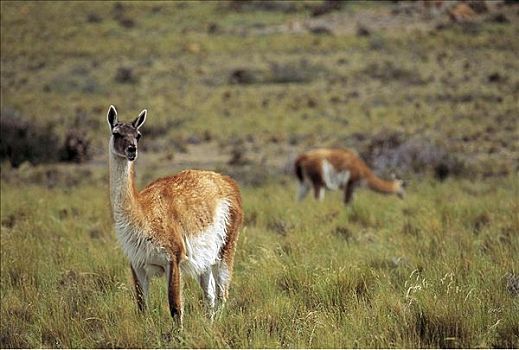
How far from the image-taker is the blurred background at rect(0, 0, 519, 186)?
17.9 metres

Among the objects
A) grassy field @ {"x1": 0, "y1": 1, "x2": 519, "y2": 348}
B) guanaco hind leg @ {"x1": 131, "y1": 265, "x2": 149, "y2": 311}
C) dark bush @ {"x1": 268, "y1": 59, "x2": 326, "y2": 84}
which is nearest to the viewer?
grassy field @ {"x1": 0, "y1": 1, "x2": 519, "y2": 348}

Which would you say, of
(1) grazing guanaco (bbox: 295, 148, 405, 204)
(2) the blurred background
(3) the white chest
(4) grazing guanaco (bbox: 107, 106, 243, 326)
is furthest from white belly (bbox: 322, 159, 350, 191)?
(3) the white chest

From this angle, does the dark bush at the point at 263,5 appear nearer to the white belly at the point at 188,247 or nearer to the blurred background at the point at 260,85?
the blurred background at the point at 260,85

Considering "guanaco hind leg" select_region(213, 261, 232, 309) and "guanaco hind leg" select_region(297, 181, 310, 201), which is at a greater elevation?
"guanaco hind leg" select_region(213, 261, 232, 309)

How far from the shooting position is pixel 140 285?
5.41 metres

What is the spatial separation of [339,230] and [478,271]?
3.75 m

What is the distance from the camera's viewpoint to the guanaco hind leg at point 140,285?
17.6 ft

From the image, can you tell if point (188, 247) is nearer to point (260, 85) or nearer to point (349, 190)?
point (349, 190)

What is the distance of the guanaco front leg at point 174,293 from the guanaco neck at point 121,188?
47 centimetres

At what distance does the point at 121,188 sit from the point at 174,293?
829 mm

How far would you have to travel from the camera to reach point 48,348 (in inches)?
205

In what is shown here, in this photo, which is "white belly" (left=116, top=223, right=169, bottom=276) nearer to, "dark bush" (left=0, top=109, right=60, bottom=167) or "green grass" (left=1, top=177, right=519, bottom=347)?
"green grass" (left=1, top=177, right=519, bottom=347)

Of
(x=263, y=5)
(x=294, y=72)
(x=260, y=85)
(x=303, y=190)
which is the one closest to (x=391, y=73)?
(x=294, y=72)

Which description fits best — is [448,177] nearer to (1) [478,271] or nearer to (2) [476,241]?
(2) [476,241]
